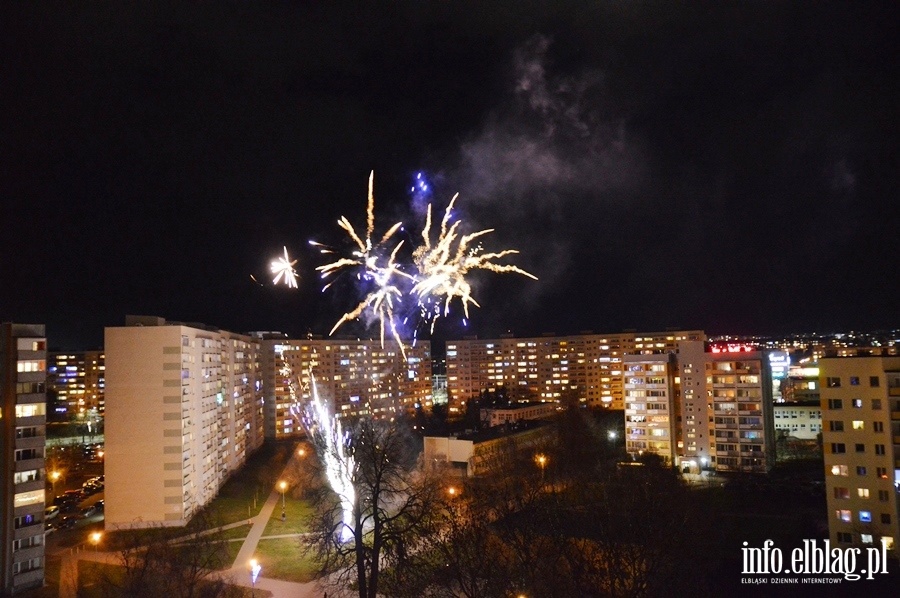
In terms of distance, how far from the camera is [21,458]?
55.4 ft

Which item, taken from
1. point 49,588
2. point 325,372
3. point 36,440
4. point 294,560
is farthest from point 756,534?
point 325,372

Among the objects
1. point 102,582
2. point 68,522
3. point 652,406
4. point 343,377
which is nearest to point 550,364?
point 343,377

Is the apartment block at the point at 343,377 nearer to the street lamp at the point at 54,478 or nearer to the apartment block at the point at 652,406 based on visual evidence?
the street lamp at the point at 54,478

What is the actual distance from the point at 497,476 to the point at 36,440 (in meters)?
16.9

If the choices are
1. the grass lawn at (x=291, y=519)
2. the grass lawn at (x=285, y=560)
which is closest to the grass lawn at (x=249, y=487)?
the grass lawn at (x=291, y=519)

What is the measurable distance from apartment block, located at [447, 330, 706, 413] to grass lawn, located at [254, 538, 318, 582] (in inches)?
1383

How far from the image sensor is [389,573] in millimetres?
15484

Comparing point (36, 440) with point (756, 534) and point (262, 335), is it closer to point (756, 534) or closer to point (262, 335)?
point (756, 534)

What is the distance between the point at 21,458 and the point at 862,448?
23984mm

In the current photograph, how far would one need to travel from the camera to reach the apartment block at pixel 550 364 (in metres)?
53.4

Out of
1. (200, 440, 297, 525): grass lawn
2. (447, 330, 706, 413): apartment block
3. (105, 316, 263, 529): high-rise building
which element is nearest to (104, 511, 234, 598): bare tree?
(105, 316, 263, 529): high-rise building

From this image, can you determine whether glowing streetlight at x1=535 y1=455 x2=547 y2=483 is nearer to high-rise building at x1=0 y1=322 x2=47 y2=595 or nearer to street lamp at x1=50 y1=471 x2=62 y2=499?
high-rise building at x1=0 y1=322 x2=47 y2=595

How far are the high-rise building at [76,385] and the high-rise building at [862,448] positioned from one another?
51.0m

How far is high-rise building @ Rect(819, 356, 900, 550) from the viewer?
54.6ft
